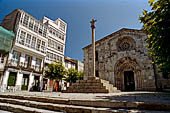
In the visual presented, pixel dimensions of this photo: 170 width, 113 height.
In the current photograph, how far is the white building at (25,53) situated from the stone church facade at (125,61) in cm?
1056

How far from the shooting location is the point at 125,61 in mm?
16797

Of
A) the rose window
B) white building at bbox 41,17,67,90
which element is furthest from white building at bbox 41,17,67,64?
the rose window

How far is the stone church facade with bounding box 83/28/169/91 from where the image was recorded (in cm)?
1512

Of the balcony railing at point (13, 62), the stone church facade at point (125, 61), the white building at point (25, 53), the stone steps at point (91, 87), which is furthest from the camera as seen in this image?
the white building at point (25, 53)

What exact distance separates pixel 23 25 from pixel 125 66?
65.2 ft

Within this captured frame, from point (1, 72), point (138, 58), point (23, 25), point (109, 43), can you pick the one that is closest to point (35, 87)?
point (1, 72)

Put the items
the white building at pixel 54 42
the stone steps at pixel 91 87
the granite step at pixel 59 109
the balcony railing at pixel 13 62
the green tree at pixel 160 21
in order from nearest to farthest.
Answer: the granite step at pixel 59 109
the green tree at pixel 160 21
the stone steps at pixel 91 87
the balcony railing at pixel 13 62
the white building at pixel 54 42

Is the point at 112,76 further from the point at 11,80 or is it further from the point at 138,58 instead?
the point at 11,80

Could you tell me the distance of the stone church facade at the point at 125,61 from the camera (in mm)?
15125

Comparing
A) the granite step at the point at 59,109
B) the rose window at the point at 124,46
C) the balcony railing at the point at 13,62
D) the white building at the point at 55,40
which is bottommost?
the granite step at the point at 59,109

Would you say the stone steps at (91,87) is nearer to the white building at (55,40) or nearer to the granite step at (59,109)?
the granite step at (59,109)

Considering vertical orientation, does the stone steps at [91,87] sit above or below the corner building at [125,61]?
below

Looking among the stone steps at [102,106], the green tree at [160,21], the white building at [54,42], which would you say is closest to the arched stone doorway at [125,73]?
the green tree at [160,21]

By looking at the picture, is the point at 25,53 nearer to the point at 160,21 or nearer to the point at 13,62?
the point at 13,62
